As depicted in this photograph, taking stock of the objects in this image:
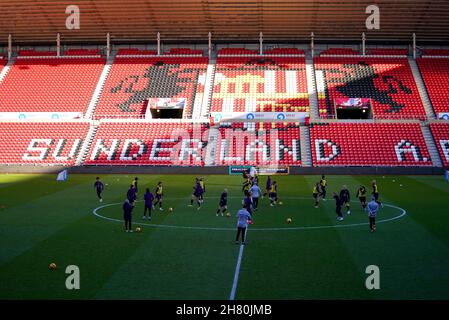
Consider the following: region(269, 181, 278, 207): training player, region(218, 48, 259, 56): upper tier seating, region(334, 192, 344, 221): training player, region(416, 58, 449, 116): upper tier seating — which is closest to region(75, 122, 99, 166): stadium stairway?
region(218, 48, 259, 56): upper tier seating

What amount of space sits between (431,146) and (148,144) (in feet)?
92.6

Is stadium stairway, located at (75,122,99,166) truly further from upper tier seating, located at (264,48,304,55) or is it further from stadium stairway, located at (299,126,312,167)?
upper tier seating, located at (264,48,304,55)

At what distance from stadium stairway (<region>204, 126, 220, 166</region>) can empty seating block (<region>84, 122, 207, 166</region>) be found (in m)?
0.51

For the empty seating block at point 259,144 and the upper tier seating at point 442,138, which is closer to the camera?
the upper tier seating at point 442,138

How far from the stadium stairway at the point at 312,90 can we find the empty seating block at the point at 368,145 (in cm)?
228

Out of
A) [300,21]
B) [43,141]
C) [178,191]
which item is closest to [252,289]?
[178,191]

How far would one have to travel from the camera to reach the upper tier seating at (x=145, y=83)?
57781 millimetres

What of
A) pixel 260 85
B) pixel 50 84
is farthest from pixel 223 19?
pixel 50 84

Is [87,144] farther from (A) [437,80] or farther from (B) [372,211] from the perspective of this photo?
(A) [437,80]

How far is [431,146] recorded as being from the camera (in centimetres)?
5047

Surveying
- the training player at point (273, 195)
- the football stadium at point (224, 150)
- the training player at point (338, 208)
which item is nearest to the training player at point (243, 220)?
the football stadium at point (224, 150)

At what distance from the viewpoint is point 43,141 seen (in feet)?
175

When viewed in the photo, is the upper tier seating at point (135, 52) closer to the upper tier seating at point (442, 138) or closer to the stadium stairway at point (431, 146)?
the stadium stairway at point (431, 146)

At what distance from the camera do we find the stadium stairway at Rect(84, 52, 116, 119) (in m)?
57.7
